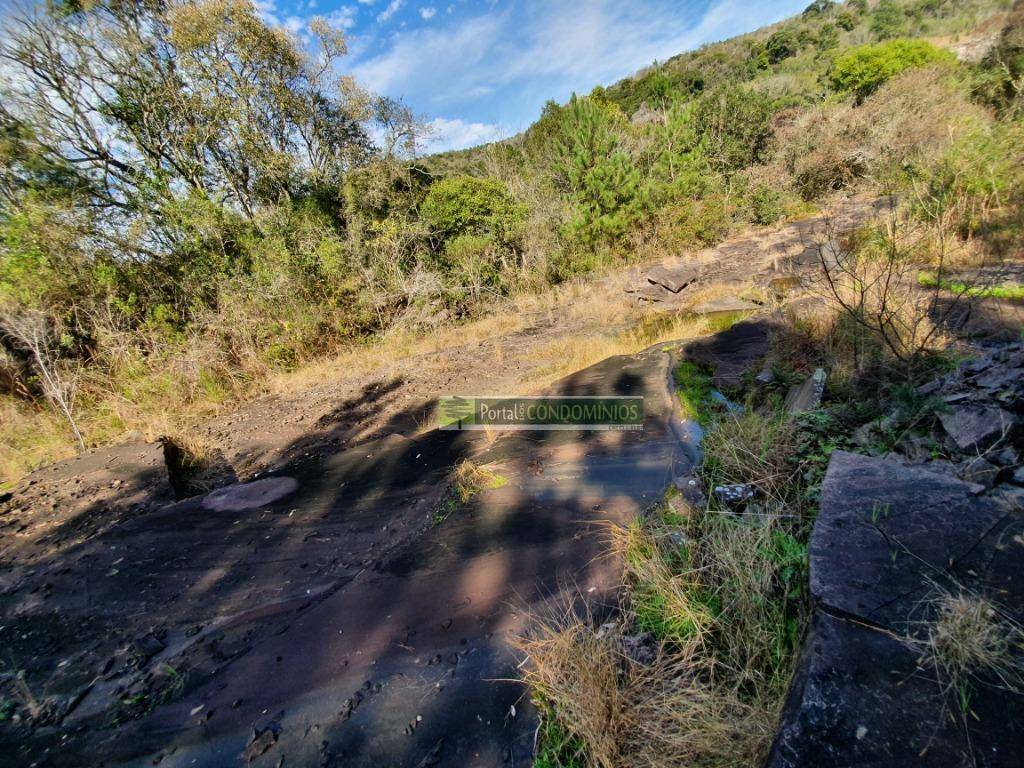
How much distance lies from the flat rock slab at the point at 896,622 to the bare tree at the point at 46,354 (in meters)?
7.97

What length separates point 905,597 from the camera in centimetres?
130

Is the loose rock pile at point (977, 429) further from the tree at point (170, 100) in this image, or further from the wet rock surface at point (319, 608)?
the tree at point (170, 100)

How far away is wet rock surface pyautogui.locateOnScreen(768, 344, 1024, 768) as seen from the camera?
3.33 ft

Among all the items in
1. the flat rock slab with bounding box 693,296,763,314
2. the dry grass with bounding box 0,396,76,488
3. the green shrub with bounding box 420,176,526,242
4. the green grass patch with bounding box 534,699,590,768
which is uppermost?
the green shrub with bounding box 420,176,526,242

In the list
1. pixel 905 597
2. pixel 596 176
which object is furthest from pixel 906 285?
pixel 596 176

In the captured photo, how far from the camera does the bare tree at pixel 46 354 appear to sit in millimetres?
5617

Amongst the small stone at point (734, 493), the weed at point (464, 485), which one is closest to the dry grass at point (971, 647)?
the small stone at point (734, 493)

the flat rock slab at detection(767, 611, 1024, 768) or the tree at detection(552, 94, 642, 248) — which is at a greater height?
the tree at detection(552, 94, 642, 248)

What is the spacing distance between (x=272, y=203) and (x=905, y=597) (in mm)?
11723

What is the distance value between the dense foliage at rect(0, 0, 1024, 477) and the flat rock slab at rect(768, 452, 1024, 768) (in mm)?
5637

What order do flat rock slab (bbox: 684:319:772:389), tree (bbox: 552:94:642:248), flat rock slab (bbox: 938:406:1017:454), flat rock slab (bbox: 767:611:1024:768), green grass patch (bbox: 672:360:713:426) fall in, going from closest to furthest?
1. flat rock slab (bbox: 767:611:1024:768)
2. flat rock slab (bbox: 938:406:1017:454)
3. green grass patch (bbox: 672:360:713:426)
4. flat rock slab (bbox: 684:319:772:389)
5. tree (bbox: 552:94:642:248)

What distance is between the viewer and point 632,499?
299 cm

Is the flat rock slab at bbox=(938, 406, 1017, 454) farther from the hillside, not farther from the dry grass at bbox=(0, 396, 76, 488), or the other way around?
the dry grass at bbox=(0, 396, 76, 488)

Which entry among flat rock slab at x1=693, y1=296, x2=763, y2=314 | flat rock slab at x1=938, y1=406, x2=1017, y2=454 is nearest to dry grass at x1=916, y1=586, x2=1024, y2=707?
flat rock slab at x1=938, y1=406, x2=1017, y2=454
